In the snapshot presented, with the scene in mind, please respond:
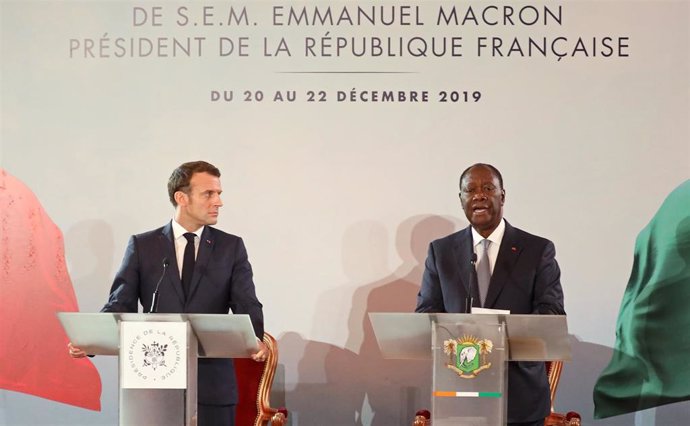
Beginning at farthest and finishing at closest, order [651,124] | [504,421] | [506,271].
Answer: [651,124]
[506,271]
[504,421]

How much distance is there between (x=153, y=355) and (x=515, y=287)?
1.68 meters

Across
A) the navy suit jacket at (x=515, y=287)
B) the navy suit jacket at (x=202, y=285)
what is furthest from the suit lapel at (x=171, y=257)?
the navy suit jacket at (x=515, y=287)

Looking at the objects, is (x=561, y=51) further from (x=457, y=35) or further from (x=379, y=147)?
(x=379, y=147)

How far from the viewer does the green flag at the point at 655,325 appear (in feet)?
18.0

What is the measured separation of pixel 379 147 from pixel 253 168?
75 centimetres

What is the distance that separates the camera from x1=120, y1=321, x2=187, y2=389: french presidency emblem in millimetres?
3838

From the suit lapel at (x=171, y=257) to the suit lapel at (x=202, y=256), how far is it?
56 mm

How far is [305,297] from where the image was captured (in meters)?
5.73

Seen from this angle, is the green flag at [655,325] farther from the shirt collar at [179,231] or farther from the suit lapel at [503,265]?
the shirt collar at [179,231]

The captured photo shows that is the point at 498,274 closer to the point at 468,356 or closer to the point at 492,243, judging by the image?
the point at 492,243

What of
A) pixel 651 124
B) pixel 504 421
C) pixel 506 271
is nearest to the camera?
pixel 504 421

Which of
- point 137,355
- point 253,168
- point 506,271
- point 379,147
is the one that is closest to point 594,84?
point 379,147

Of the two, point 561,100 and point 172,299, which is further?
point 561,100

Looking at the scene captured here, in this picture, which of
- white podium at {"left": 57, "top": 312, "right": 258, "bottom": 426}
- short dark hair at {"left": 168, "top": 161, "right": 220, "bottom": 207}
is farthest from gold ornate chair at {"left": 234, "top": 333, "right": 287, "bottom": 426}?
white podium at {"left": 57, "top": 312, "right": 258, "bottom": 426}
